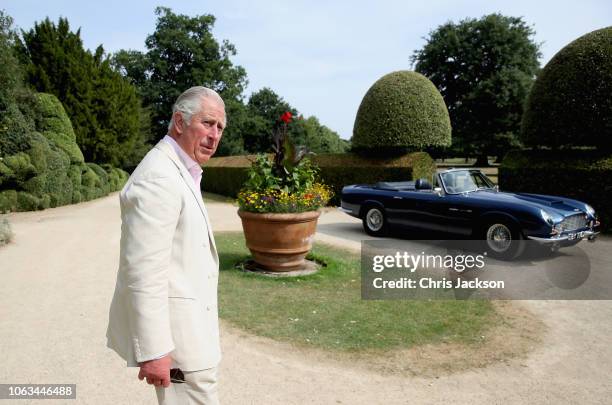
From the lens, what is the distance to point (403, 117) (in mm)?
15047

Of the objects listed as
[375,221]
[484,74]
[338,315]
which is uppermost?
[484,74]

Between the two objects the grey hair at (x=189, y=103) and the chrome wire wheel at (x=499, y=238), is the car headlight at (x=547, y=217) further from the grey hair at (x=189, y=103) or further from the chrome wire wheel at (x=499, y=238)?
the grey hair at (x=189, y=103)

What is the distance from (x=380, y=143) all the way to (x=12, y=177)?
12363 mm

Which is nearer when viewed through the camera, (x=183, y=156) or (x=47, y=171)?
(x=183, y=156)

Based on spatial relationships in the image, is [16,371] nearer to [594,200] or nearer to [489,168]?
[594,200]

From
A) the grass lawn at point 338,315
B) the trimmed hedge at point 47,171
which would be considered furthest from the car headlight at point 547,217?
the trimmed hedge at point 47,171

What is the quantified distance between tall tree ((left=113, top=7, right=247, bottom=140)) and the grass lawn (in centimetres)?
3429

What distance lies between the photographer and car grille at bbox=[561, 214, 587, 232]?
697 cm

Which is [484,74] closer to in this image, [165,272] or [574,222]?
[574,222]

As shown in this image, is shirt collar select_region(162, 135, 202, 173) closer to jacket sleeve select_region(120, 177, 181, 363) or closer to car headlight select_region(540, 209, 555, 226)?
jacket sleeve select_region(120, 177, 181, 363)

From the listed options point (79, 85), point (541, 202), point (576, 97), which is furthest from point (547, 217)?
point (79, 85)

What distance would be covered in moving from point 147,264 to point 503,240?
721 cm

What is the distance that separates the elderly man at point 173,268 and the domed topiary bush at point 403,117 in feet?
45.1

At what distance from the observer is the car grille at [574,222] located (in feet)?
22.9
